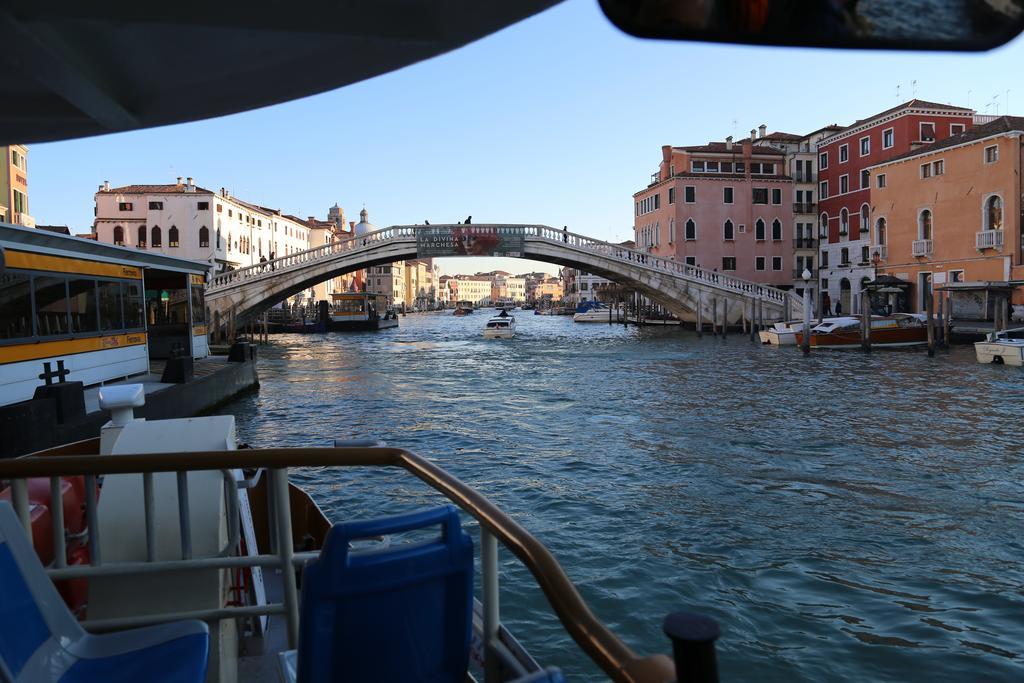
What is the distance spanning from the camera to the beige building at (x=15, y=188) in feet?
92.2

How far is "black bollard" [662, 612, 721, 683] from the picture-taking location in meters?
0.93

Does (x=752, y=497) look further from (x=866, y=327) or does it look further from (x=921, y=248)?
(x=921, y=248)

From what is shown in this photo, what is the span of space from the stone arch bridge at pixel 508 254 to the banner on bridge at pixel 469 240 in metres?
0.05

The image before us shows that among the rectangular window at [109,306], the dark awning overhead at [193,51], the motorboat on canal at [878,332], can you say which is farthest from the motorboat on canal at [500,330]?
the dark awning overhead at [193,51]

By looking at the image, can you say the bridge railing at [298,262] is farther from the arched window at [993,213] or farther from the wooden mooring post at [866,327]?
the arched window at [993,213]

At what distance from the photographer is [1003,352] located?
1919cm

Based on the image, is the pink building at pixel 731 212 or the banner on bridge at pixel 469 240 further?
the pink building at pixel 731 212

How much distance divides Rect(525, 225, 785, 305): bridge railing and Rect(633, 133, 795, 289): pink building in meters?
5.44

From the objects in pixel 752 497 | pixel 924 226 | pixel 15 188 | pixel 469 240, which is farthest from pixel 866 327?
pixel 15 188

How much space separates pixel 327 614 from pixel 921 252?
3360 cm

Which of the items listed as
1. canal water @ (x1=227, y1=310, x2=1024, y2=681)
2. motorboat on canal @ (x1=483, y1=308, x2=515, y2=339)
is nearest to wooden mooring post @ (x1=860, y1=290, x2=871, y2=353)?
canal water @ (x1=227, y1=310, x2=1024, y2=681)

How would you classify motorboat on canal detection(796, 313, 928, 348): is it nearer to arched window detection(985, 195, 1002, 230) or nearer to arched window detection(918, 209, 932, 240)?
arched window detection(985, 195, 1002, 230)

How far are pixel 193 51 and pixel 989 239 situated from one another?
30789mm

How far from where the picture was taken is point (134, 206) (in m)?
44.2
